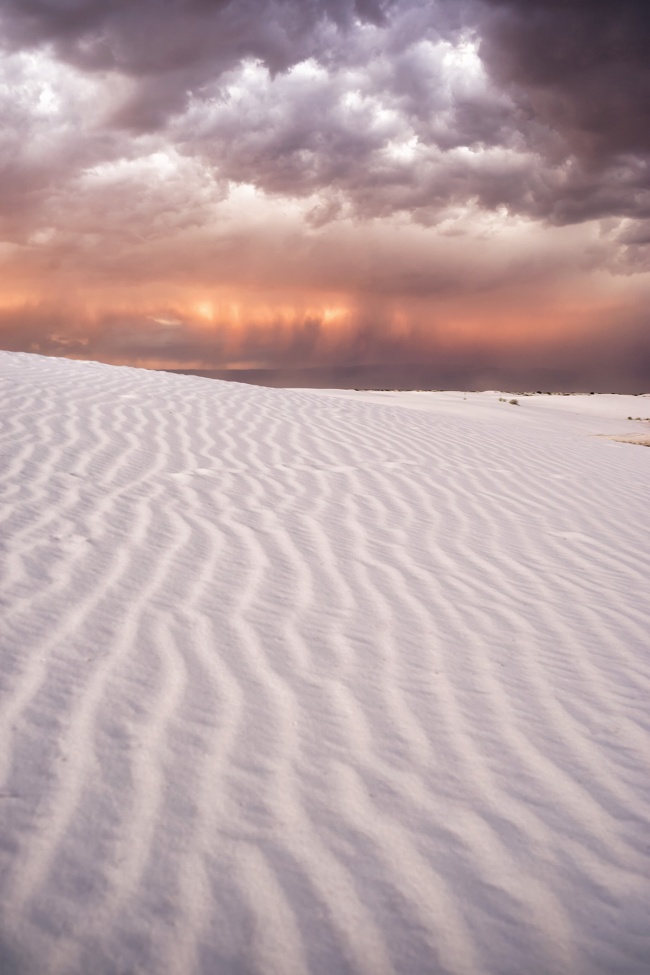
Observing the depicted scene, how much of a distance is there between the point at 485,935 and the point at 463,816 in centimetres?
40

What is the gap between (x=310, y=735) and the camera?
8.20ft

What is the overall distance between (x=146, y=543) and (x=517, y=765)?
2441 millimetres

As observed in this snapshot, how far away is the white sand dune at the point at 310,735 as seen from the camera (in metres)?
1.80

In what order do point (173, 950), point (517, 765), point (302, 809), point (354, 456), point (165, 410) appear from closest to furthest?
point (173, 950), point (302, 809), point (517, 765), point (354, 456), point (165, 410)

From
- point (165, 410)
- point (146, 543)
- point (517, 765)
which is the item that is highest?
point (165, 410)

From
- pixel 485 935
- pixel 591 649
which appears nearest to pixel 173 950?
pixel 485 935

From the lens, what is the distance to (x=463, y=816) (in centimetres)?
220

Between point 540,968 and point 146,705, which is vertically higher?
point 146,705

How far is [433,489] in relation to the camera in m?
6.14

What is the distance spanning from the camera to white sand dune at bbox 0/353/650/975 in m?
1.80

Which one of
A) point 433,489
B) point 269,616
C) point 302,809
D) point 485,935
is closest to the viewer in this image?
point 485,935

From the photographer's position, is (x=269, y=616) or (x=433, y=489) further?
(x=433, y=489)

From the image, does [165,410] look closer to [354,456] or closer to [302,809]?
[354,456]

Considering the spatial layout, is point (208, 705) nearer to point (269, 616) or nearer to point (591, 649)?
→ point (269, 616)
